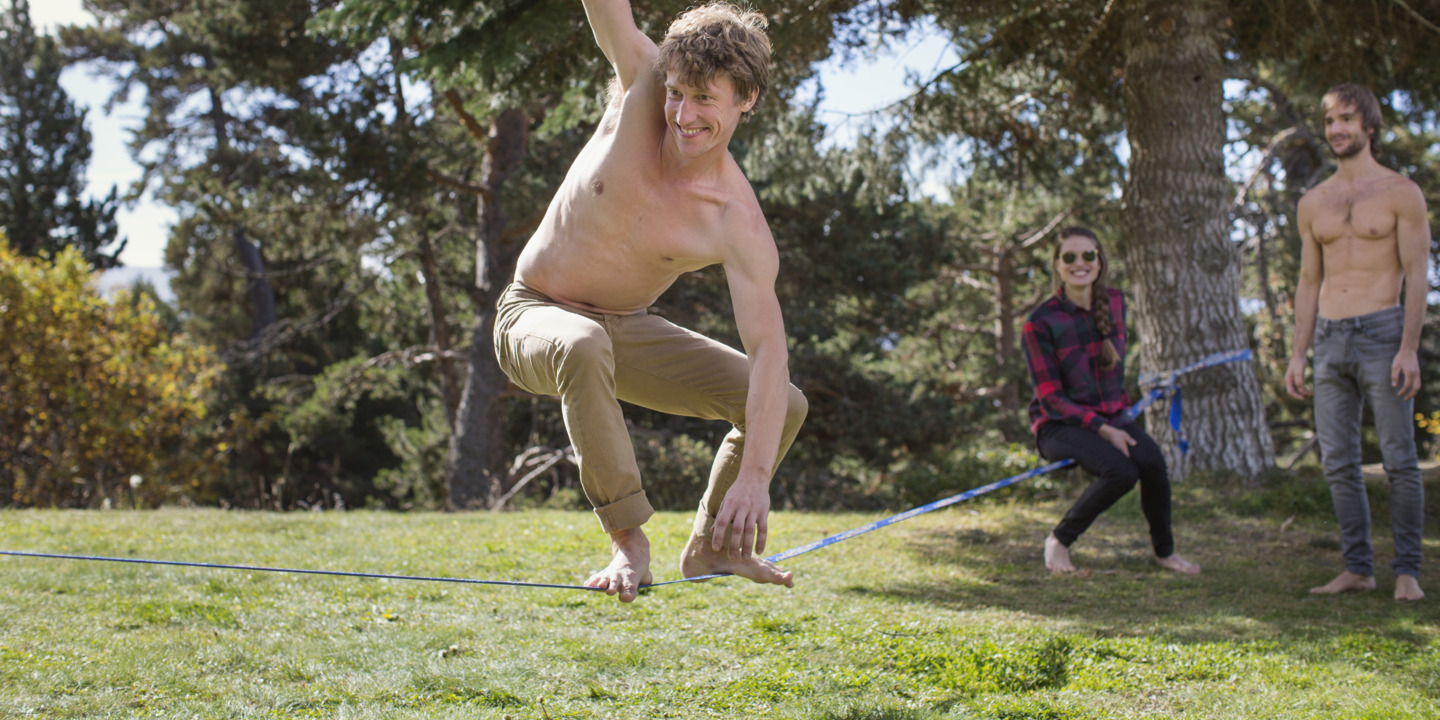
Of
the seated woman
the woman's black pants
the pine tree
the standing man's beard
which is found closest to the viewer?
the standing man's beard

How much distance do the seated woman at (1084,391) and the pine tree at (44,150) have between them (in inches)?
1192

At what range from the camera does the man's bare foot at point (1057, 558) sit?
4914 millimetres

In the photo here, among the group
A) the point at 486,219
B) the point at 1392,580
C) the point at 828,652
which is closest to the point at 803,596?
the point at 828,652

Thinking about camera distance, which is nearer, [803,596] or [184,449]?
[803,596]

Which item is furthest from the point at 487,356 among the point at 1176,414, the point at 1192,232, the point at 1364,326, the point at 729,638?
the point at 1364,326

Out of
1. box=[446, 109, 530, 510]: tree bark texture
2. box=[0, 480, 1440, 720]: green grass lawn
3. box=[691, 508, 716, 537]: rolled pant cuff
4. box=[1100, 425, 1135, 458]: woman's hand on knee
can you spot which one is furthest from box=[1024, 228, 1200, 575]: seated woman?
box=[446, 109, 530, 510]: tree bark texture

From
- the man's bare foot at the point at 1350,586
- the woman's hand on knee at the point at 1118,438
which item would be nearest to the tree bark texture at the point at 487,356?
the woman's hand on knee at the point at 1118,438

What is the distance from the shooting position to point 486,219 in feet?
50.4

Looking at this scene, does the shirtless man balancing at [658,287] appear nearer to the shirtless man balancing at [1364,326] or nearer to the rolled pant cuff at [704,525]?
the rolled pant cuff at [704,525]

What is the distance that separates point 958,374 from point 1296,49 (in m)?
15.1

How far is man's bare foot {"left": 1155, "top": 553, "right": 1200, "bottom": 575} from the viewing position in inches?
194

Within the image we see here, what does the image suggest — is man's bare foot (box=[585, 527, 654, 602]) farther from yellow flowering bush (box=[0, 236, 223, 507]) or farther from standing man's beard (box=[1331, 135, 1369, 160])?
yellow flowering bush (box=[0, 236, 223, 507])

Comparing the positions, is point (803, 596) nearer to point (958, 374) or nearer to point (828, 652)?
point (828, 652)

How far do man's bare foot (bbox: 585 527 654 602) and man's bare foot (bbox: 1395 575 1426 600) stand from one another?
3254 mm
